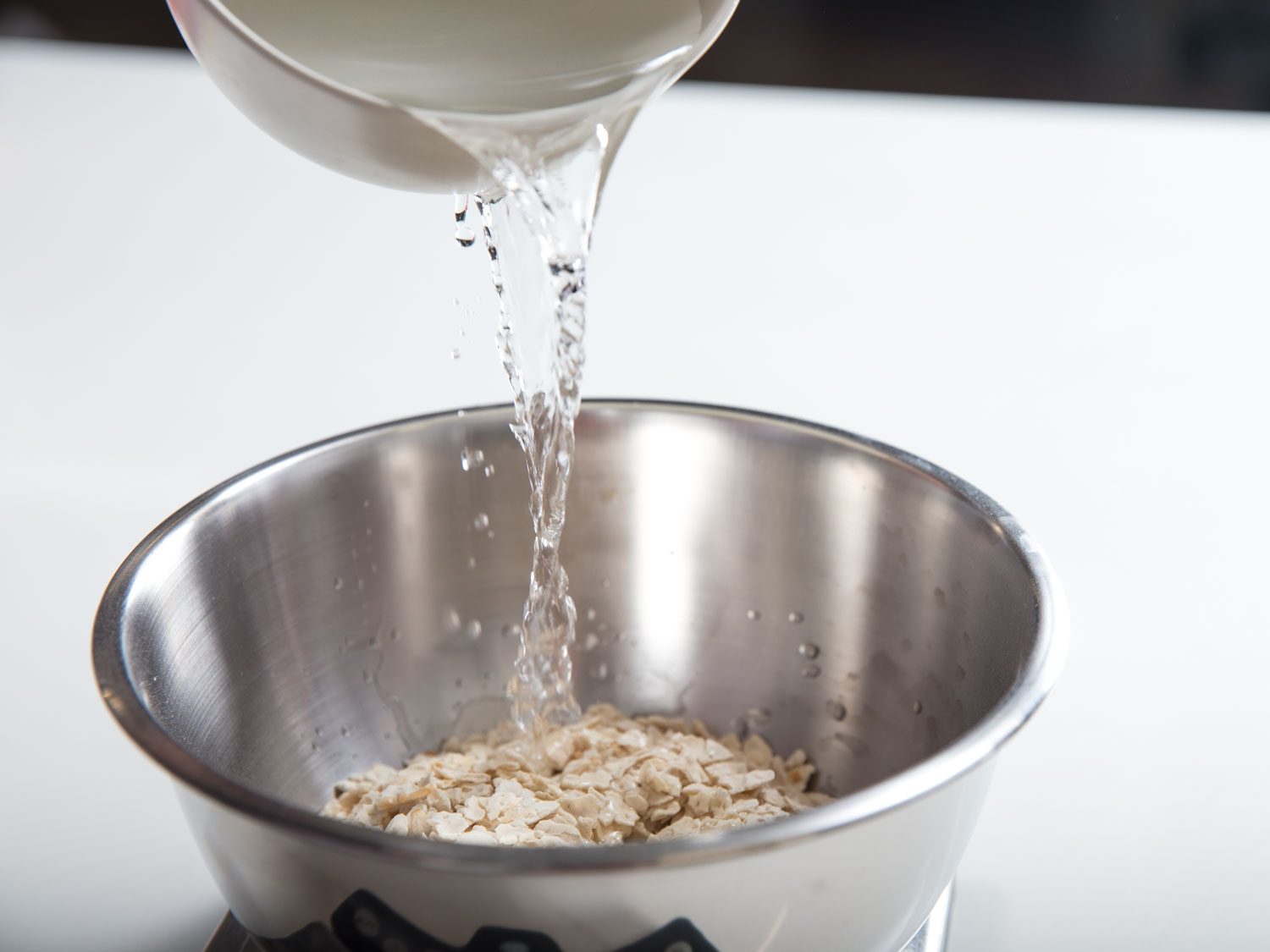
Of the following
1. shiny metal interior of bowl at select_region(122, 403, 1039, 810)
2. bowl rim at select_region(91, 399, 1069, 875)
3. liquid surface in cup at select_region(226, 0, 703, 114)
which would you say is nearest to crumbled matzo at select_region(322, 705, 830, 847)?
shiny metal interior of bowl at select_region(122, 403, 1039, 810)

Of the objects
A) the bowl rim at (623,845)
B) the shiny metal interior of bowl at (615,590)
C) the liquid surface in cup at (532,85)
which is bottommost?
the shiny metal interior of bowl at (615,590)

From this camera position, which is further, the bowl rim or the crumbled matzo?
the crumbled matzo

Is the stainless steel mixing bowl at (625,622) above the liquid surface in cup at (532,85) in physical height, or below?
below

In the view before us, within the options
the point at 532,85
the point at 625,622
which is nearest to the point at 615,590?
the point at 625,622

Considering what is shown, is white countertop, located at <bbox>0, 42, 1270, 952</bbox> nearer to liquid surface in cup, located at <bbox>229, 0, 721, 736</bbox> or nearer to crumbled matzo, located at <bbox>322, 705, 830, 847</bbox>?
crumbled matzo, located at <bbox>322, 705, 830, 847</bbox>

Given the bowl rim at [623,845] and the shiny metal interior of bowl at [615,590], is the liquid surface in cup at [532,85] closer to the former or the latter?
the shiny metal interior of bowl at [615,590]

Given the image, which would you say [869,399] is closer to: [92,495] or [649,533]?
[649,533]

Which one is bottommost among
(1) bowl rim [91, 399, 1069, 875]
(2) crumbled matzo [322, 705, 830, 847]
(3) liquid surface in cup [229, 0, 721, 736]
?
(2) crumbled matzo [322, 705, 830, 847]

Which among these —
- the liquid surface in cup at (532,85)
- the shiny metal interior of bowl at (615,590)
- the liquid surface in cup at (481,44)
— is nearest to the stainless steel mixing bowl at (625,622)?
the shiny metal interior of bowl at (615,590)
